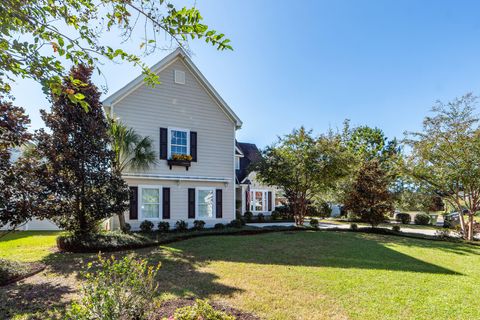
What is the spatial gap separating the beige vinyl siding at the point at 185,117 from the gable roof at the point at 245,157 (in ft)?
25.5

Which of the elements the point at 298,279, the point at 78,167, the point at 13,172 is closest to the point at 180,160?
the point at 78,167

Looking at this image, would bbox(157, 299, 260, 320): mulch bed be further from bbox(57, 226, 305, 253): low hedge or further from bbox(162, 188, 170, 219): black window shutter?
bbox(162, 188, 170, 219): black window shutter

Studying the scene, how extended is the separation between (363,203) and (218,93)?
1114 centimetres

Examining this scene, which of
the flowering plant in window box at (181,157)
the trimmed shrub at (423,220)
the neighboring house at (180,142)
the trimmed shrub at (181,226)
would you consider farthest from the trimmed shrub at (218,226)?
the trimmed shrub at (423,220)

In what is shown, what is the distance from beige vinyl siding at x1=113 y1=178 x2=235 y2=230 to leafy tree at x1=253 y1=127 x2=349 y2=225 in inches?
119

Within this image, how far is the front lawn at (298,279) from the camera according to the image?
4883mm

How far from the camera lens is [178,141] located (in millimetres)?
14773

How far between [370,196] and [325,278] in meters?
11.6

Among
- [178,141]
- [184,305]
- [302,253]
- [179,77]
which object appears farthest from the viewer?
[179,77]

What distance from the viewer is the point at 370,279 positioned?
6.69 metres

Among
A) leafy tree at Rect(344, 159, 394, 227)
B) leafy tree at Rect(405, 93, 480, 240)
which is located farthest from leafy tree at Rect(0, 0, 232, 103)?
leafy tree at Rect(344, 159, 394, 227)

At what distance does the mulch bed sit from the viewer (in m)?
4.23

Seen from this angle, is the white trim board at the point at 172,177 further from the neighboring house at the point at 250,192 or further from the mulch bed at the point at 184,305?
the mulch bed at the point at 184,305

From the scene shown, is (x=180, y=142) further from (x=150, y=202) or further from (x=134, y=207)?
(x=134, y=207)
